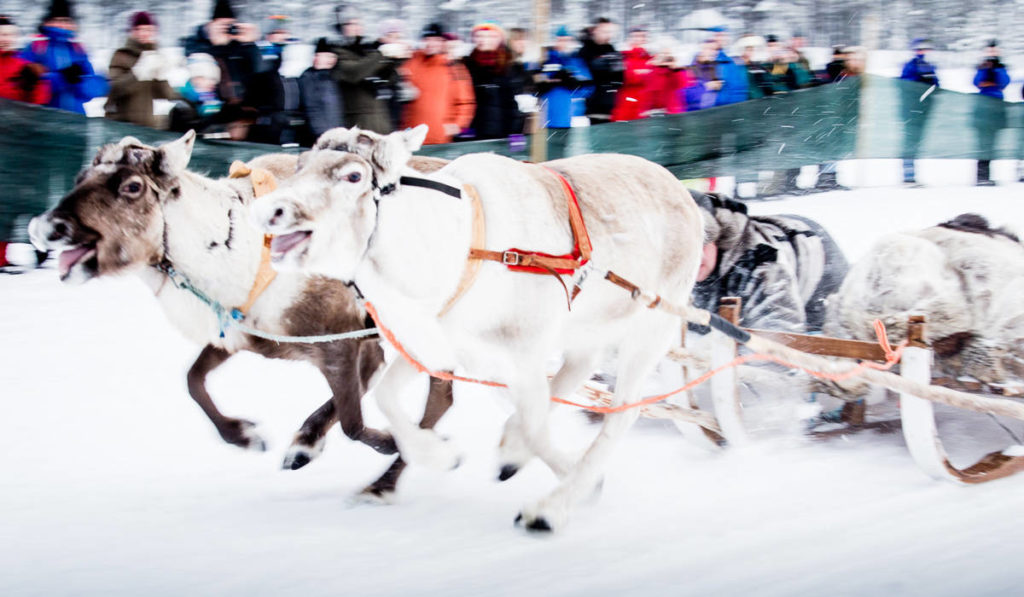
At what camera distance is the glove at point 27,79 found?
6488 mm

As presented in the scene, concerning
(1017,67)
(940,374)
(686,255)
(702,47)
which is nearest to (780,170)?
(702,47)

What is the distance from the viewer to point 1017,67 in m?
19.5

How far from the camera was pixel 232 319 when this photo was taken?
305 cm

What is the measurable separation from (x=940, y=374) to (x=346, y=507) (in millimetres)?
2462

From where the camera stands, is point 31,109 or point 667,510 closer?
point 667,510

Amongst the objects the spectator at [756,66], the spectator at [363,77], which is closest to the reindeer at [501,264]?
the spectator at [363,77]

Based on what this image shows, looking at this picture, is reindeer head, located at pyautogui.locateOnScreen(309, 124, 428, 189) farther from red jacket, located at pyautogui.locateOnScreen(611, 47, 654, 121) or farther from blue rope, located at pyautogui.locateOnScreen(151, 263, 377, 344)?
red jacket, located at pyautogui.locateOnScreen(611, 47, 654, 121)

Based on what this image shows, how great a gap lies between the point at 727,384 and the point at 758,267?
0.73 m

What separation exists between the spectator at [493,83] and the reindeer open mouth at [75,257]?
4.71 m

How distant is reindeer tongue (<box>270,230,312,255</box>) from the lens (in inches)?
91.7

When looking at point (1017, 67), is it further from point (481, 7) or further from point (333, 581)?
point (333, 581)

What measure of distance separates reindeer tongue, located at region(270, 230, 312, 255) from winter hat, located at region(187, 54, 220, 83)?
14.8ft

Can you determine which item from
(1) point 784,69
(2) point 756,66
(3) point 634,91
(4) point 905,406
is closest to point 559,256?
(4) point 905,406

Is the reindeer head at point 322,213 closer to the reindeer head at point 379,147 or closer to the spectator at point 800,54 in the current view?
the reindeer head at point 379,147
